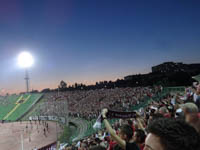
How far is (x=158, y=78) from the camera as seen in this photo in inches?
1959

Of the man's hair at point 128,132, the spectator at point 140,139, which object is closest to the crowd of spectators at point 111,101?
the spectator at point 140,139

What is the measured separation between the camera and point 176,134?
101 centimetres

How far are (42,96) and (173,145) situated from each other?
209 feet

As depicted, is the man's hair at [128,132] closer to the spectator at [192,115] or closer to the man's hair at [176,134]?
the spectator at [192,115]

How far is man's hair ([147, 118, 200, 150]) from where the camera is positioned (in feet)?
3.19

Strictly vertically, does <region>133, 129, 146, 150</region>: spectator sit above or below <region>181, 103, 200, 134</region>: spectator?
below

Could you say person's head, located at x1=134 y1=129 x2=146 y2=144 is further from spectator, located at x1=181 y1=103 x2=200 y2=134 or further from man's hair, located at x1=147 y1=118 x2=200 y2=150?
man's hair, located at x1=147 y1=118 x2=200 y2=150

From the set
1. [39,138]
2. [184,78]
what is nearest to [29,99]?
[39,138]

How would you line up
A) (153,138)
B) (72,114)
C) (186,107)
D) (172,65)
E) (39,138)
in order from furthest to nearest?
(172,65), (72,114), (39,138), (186,107), (153,138)

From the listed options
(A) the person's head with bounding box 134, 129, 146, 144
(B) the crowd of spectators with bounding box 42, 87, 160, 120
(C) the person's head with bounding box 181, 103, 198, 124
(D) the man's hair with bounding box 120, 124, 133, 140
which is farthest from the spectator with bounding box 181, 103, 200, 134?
(B) the crowd of spectators with bounding box 42, 87, 160, 120

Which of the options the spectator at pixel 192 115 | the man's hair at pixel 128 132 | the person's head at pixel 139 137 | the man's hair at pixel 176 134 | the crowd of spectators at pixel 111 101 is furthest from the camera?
the crowd of spectators at pixel 111 101

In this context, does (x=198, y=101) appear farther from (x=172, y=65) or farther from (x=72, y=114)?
(x=172, y=65)

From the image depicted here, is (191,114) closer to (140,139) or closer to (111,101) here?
(140,139)

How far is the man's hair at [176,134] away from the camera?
972 mm
